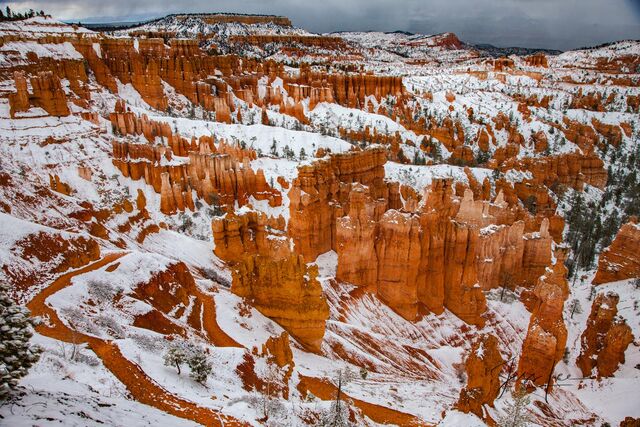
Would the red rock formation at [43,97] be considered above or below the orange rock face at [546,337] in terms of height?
above

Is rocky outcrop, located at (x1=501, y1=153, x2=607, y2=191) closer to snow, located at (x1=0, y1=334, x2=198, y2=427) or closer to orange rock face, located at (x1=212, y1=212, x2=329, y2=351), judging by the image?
orange rock face, located at (x1=212, y1=212, x2=329, y2=351)

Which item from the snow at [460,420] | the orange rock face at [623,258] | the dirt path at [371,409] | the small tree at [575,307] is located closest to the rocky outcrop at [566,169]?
the orange rock face at [623,258]

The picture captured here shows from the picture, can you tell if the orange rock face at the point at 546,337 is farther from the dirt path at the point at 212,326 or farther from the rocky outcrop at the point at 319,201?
the rocky outcrop at the point at 319,201

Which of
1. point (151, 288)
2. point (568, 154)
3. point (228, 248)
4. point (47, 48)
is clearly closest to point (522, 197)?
point (568, 154)

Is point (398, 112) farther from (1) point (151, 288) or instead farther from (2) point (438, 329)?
(1) point (151, 288)

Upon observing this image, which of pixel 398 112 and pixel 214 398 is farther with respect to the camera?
pixel 398 112

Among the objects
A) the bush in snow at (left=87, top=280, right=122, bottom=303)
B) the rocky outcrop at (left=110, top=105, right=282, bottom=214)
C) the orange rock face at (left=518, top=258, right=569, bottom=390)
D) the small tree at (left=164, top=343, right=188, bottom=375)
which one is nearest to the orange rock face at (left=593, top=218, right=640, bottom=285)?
the orange rock face at (left=518, top=258, right=569, bottom=390)
